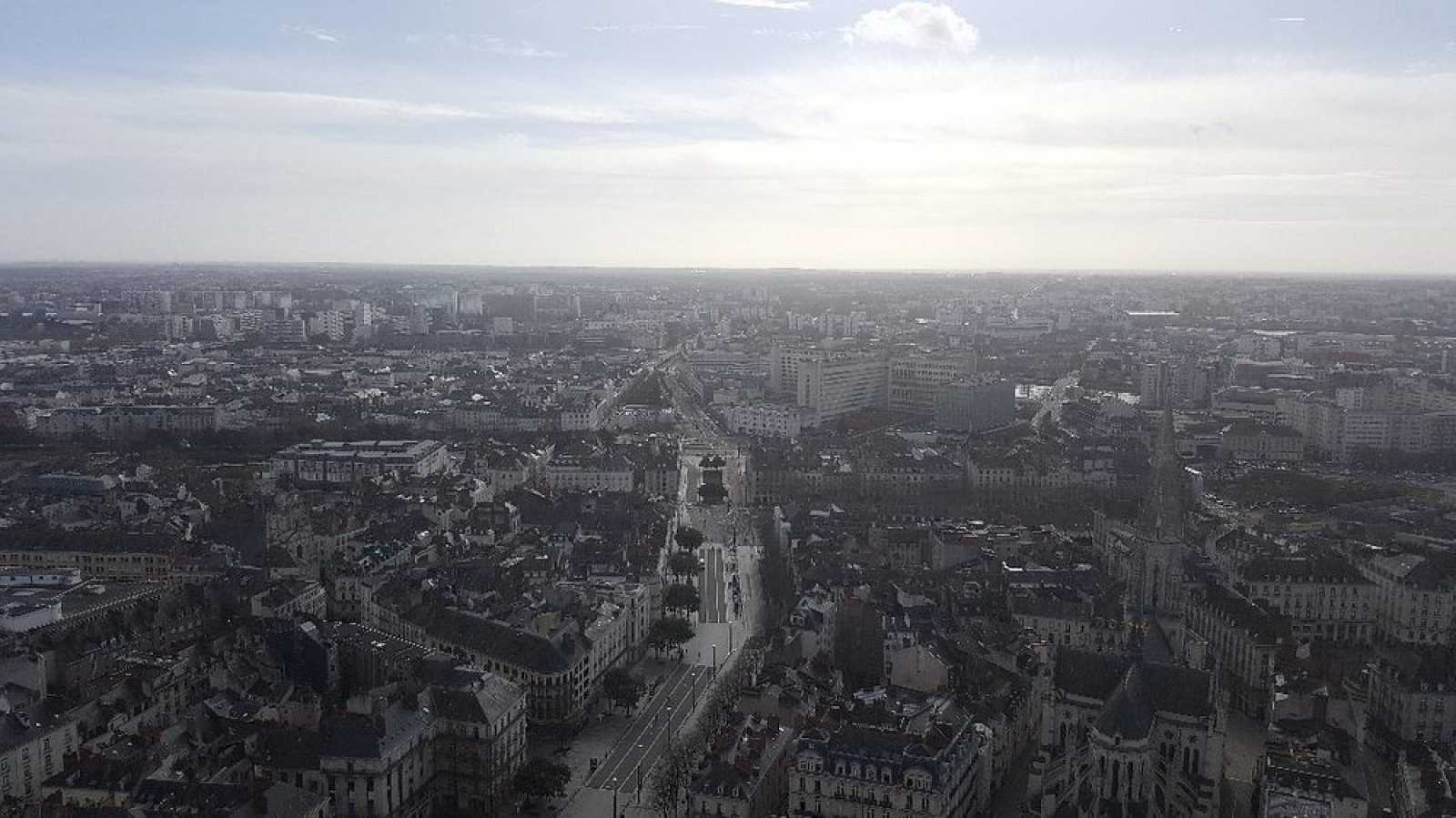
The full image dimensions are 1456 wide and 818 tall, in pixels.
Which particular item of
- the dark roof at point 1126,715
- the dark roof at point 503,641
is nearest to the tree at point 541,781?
the dark roof at point 503,641

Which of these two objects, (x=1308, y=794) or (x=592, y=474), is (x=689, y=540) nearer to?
(x=592, y=474)

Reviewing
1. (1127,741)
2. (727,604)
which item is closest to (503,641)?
(727,604)

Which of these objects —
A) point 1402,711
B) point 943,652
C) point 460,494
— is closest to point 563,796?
point 943,652

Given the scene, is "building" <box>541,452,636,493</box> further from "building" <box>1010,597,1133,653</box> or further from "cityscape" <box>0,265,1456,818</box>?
"building" <box>1010,597,1133,653</box>

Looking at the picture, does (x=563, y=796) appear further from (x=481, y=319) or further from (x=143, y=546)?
(x=481, y=319)

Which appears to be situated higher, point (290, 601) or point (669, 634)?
point (290, 601)

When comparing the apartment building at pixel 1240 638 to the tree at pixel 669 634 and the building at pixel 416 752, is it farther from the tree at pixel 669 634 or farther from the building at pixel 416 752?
the building at pixel 416 752
